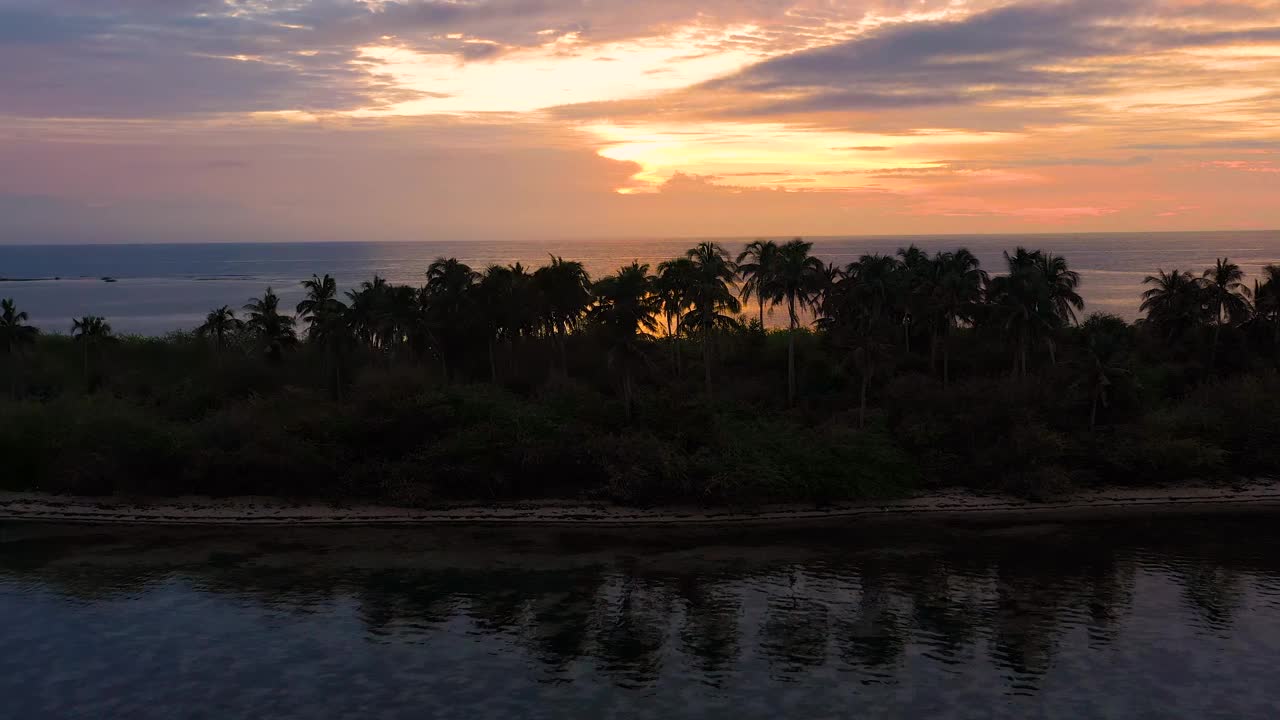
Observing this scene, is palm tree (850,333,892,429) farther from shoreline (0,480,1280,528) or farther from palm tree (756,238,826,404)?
shoreline (0,480,1280,528)

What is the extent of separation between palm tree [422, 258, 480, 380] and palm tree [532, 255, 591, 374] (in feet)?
16.9

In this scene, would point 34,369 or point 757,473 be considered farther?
point 34,369

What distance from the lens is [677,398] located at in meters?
56.4

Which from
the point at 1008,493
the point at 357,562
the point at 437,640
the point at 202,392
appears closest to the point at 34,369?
the point at 202,392

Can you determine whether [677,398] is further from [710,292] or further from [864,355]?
[864,355]

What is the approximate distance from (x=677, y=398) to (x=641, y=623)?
74.5ft

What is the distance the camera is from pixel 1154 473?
55344mm

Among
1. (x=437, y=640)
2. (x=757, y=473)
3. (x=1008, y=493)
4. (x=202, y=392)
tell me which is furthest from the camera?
(x=202, y=392)

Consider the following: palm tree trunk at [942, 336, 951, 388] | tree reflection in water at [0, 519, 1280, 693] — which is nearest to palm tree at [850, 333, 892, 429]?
palm tree trunk at [942, 336, 951, 388]

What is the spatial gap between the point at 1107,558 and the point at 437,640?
30897 mm

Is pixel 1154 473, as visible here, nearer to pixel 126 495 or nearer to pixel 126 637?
pixel 126 637

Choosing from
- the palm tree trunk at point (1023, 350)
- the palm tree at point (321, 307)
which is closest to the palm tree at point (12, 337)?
the palm tree at point (321, 307)

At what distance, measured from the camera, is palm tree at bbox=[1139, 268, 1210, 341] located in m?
69.6

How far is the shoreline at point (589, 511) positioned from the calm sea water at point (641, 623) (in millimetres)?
1851
